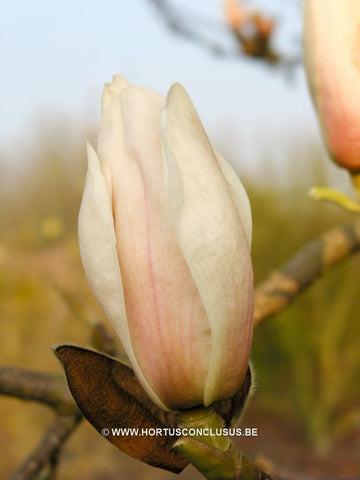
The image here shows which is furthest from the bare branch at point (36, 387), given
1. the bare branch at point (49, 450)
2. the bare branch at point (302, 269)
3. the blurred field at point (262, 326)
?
the blurred field at point (262, 326)

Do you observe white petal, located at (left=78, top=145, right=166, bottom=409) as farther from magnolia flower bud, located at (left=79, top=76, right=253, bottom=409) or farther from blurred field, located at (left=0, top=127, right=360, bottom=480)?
blurred field, located at (left=0, top=127, right=360, bottom=480)

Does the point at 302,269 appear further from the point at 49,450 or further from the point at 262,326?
the point at 262,326

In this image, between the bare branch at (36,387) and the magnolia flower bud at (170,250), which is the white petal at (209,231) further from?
the bare branch at (36,387)

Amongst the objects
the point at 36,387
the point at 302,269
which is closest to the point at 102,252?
the point at 36,387

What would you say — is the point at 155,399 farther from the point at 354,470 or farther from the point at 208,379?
the point at 354,470

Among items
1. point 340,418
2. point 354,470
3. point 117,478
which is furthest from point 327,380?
point 117,478

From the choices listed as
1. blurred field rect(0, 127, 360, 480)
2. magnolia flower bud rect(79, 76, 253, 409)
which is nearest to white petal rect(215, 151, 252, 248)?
magnolia flower bud rect(79, 76, 253, 409)
